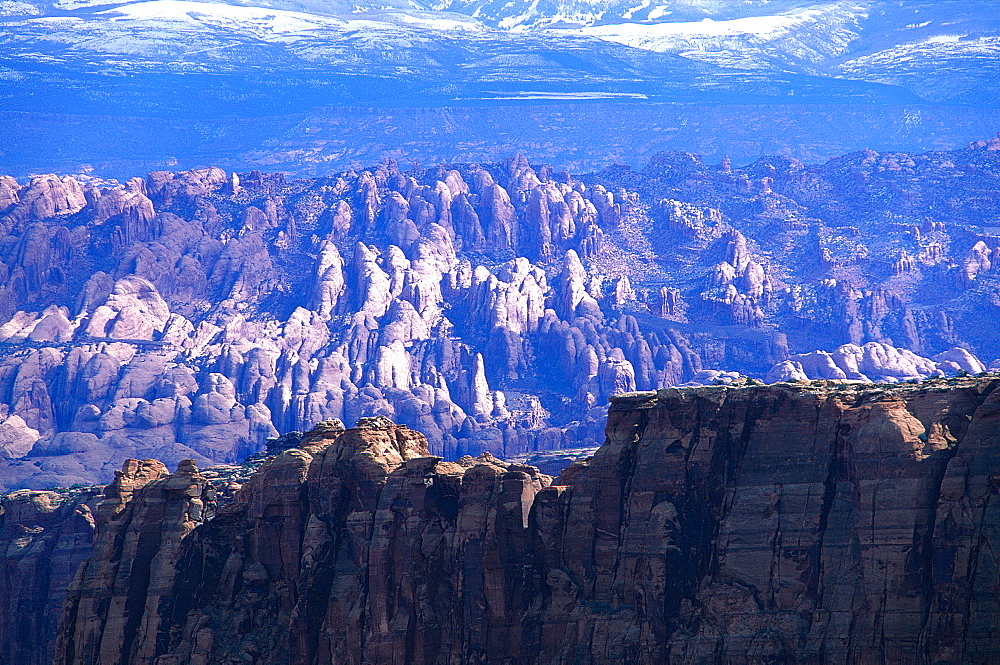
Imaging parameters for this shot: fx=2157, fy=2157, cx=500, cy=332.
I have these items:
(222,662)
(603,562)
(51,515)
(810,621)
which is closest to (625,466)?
(603,562)

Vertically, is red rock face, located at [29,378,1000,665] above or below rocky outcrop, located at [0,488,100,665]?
above

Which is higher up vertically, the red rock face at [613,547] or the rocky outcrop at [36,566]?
the red rock face at [613,547]

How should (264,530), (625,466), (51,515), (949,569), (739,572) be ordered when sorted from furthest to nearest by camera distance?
(51,515)
(264,530)
(625,466)
(739,572)
(949,569)

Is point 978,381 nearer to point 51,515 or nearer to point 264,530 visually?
point 264,530

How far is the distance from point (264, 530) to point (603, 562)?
70.1 ft

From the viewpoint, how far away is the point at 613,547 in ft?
371

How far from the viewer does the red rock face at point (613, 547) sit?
101125 millimetres

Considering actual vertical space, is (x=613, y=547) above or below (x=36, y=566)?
above

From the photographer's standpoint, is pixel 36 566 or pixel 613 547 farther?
pixel 36 566

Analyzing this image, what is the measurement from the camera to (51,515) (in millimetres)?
179625

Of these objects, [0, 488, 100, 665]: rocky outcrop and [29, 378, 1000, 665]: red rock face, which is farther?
[0, 488, 100, 665]: rocky outcrop

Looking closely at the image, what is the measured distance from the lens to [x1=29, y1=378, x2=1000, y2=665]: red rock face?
101 m

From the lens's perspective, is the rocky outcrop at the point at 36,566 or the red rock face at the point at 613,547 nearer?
the red rock face at the point at 613,547

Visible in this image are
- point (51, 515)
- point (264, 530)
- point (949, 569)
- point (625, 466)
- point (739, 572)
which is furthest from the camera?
point (51, 515)
